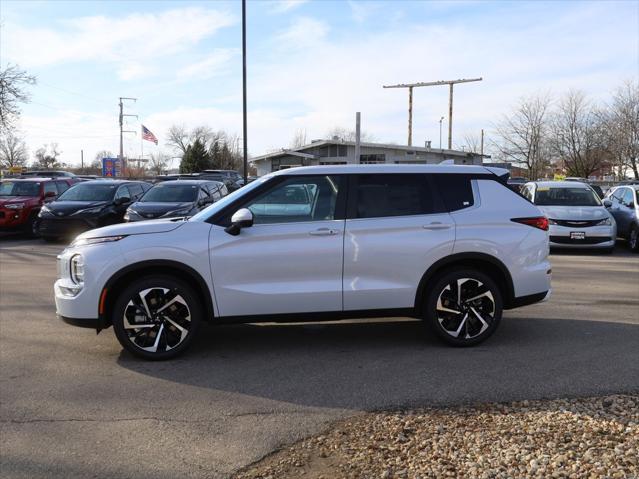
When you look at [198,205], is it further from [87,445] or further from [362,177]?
[87,445]

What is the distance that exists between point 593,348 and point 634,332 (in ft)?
3.08

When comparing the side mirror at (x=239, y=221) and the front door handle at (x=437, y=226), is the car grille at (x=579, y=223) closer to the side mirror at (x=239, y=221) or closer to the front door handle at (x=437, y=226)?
the front door handle at (x=437, y=226)

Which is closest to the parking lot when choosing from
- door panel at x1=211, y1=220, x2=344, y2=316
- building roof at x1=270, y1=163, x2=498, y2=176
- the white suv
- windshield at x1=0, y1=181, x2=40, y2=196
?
the white suv

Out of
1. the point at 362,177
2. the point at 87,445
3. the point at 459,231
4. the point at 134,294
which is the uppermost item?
the point at 362,177

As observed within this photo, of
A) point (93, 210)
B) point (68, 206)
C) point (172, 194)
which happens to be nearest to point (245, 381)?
point (172, 194)

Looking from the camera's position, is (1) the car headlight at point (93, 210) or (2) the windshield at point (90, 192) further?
(2) the windshield at point (90, 192)

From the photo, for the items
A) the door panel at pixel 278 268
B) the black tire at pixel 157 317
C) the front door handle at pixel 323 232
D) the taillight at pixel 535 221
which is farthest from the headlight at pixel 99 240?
the taillight at pixel 535 221

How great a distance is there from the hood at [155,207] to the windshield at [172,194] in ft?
1.30

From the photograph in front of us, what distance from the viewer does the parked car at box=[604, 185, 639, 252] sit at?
13664 mm

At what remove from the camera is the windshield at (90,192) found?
617 inches

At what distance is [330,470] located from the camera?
10.7 ft

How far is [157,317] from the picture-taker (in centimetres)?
521

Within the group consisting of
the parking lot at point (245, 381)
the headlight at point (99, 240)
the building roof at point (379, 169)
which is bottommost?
the parking lot at point (245, 381)

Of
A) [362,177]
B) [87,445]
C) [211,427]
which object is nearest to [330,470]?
[211,427]
